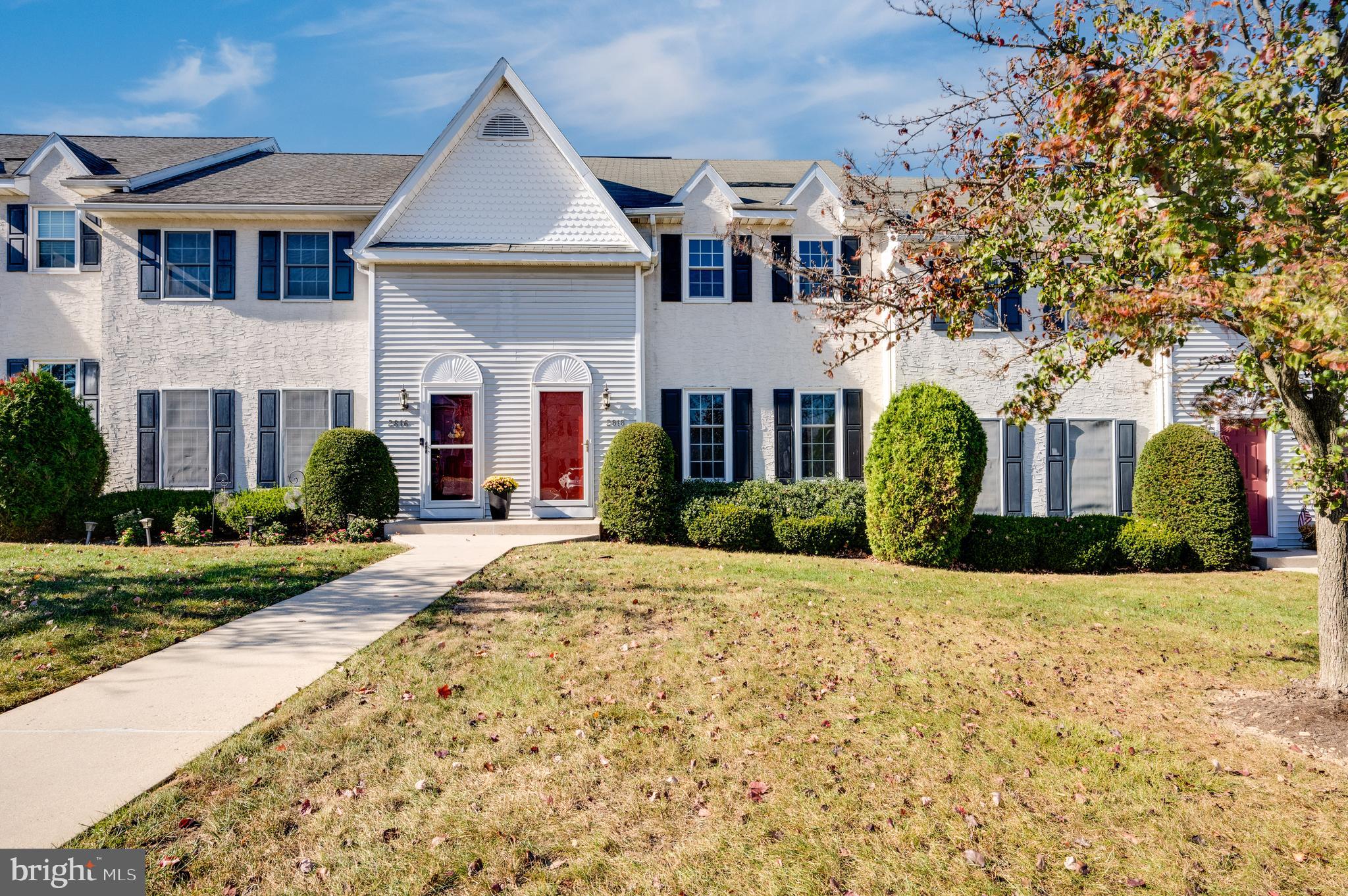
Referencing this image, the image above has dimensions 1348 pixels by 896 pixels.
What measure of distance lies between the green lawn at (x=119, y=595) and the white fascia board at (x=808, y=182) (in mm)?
9951

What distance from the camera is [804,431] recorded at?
14.7m

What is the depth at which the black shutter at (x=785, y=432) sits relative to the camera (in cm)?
1464

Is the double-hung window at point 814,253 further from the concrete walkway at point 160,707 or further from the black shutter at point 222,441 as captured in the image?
the black shutter at point 222,441

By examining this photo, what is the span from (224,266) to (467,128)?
17.9 feet

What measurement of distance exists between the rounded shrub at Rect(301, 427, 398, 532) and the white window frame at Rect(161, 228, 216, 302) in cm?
438

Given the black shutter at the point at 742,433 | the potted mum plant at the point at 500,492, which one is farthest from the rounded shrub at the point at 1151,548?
the potted mum plant at the point at 500,492

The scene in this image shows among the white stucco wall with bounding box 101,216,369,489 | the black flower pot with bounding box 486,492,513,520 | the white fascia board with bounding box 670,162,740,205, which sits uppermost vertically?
the white fascia board with bounding box 670,162,740,205

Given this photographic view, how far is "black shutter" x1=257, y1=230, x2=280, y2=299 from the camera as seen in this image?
562 inches

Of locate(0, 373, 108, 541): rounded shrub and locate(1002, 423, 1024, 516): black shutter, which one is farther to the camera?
locate(1002, 423, 1024, 516): black shutter

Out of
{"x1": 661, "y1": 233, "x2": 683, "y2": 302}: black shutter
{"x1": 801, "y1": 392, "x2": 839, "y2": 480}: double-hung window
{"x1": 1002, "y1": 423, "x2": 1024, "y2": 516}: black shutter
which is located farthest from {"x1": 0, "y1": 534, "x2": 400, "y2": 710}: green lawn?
{"x1": 1002, "y1": 423, "x2": 1024, "y2": 516}: black shutter

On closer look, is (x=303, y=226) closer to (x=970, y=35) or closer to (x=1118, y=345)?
(x=970, y=35)

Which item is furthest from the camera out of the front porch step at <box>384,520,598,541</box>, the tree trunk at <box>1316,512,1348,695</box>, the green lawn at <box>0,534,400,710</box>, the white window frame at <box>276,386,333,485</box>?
the white window frame at <box>276,386,333,485</box>

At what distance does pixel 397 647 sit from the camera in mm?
5988

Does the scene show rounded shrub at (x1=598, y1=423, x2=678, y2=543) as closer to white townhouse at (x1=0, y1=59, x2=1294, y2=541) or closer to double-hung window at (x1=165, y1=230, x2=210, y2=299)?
white townhouse at (x1=0, y1=59, x2=1294, y2=541)
